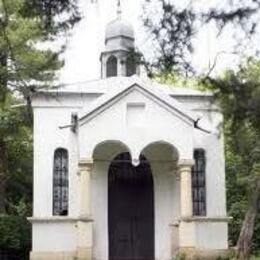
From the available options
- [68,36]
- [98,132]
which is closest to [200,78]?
[68,36]

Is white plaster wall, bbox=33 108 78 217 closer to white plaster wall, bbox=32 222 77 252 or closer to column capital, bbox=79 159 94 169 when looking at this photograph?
white plaster wall, bbox=32 222 77 252

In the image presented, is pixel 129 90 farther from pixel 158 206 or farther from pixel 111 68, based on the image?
pixel 111 68

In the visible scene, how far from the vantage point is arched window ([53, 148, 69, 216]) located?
82.7 feet

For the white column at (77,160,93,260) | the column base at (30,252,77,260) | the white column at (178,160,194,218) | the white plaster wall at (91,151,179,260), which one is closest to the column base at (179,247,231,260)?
the white column at (178,160,194,218)

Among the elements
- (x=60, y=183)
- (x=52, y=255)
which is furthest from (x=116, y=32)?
(x=52, y=255)

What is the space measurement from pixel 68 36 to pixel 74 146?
16.7m

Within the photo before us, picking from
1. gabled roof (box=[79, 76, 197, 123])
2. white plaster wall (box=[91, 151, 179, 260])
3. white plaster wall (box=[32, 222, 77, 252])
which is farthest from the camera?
white plaster wall (box=[91, 151, 179, 260])

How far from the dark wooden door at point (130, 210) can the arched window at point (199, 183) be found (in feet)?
5.00

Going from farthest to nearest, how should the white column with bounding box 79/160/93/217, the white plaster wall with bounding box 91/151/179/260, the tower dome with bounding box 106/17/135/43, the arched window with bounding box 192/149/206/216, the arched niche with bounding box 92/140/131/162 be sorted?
1. the tower dome with bounding box 106/17/135/43
2. the arched window with bounding box 192/149/206/216
3. the arched niche with bounding box 92/140/131/162
4. the white plaster wall with bounding box 91/151/179/260
5. the white column with bounding box 79/160/93/217

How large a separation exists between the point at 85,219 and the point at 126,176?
3669 mm

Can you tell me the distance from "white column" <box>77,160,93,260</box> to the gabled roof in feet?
5.39

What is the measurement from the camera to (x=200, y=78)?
851cm

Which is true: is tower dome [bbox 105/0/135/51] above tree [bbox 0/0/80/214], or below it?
above

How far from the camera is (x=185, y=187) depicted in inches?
938
